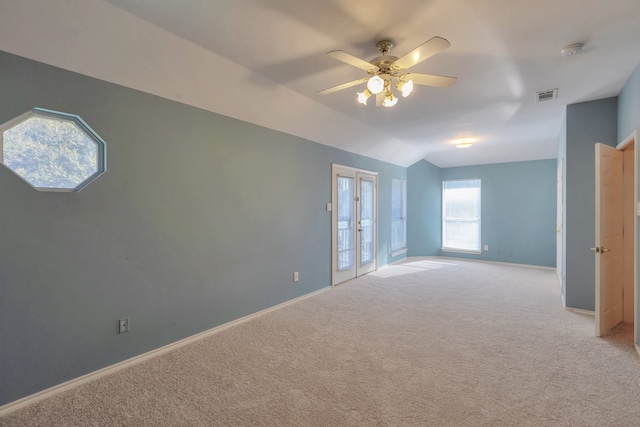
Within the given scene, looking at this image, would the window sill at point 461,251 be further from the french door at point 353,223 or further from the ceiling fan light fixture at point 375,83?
the ceiling fan light fixture at point 375,83

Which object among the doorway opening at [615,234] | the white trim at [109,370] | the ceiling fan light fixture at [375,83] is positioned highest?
the ceiling fan light fixture at [375,83]

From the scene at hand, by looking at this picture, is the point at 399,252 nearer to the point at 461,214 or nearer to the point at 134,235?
the point at 461,214

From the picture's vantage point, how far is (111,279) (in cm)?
241

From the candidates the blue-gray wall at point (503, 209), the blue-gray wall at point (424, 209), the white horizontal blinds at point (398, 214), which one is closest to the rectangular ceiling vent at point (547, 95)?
the white horizontal blinds at point (398, 214)

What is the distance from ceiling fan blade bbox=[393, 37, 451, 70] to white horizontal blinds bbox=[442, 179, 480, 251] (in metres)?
6.27

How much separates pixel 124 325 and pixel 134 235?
2.51 feet

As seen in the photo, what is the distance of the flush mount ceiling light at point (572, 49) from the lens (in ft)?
7.88

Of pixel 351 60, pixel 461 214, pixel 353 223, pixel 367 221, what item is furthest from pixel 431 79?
pixel 461 214

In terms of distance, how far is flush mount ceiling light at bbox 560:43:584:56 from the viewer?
2402 millimetres

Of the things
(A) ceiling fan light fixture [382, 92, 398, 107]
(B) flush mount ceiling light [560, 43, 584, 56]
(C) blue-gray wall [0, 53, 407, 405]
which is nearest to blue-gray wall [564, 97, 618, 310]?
(B) flush mount ceiling light [560, 43, 584, 56]

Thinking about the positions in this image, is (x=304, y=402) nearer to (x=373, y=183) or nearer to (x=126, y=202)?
(x=126, y=202)

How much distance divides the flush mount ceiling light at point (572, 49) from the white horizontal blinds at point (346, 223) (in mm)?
3224

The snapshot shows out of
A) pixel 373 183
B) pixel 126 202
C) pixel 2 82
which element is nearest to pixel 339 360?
pixel 126 202

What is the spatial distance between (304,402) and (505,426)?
126 cm
